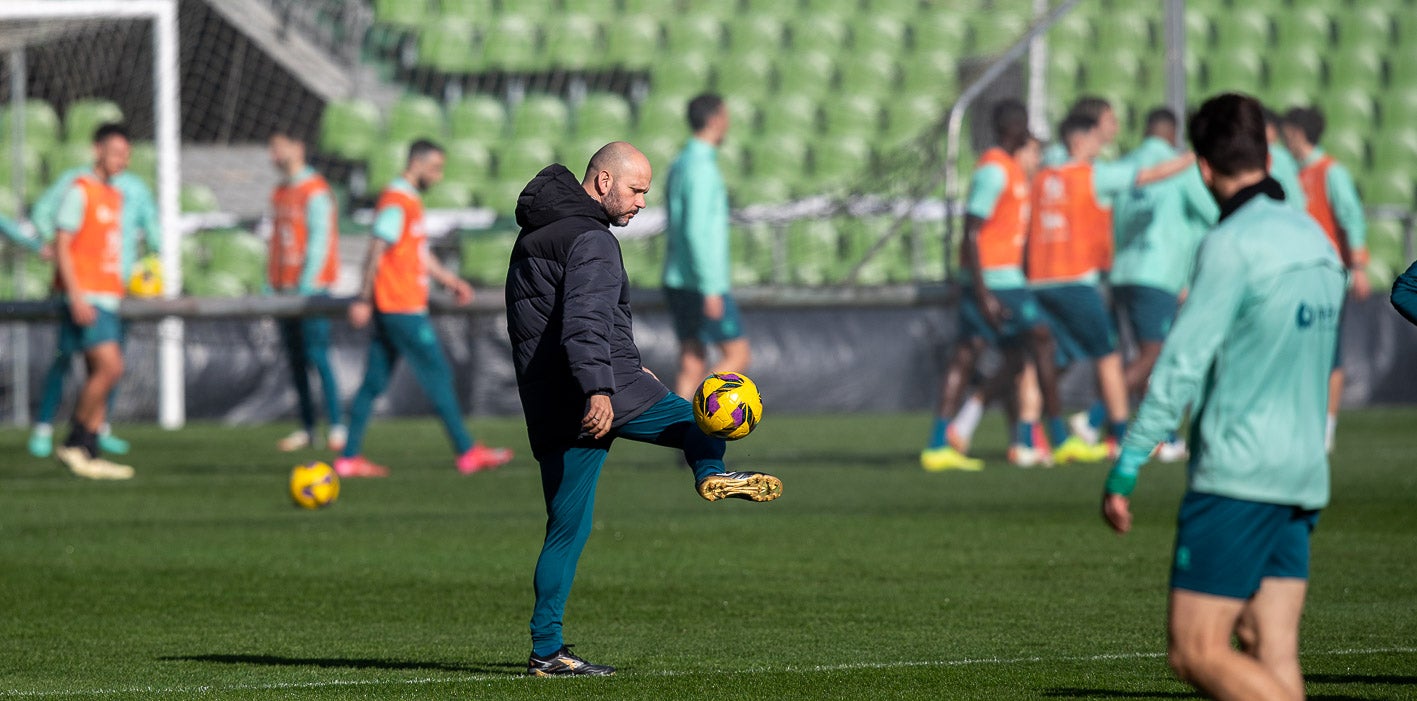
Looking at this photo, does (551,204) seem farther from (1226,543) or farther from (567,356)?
(1226,543)

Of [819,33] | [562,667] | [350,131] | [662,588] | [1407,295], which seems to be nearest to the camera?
[1407,295]

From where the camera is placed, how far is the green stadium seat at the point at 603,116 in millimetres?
22312

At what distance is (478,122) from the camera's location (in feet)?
73.2

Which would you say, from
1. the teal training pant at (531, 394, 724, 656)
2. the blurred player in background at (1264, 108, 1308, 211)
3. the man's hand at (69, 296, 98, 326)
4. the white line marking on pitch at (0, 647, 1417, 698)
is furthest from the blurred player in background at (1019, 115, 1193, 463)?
the teal training pant at (531, 394, 724, 656)

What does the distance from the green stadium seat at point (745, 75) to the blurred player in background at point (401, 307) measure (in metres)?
9.97

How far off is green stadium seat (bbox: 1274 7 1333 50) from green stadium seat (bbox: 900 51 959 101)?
191 inches

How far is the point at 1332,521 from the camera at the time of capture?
10.2 m

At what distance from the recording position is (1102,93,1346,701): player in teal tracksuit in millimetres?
4082

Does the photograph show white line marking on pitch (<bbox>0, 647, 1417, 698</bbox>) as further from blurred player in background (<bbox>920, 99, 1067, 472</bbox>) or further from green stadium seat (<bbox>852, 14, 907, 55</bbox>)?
green stadium seat (<bbox>852, 14, 907, 55</bbox>)

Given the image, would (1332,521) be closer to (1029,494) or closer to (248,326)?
(1029,494)

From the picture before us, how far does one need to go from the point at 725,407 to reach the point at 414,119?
54.4 feet

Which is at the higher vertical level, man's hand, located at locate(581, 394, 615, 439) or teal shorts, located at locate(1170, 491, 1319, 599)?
man's hand, located at locate(581, 394, 615, 439)

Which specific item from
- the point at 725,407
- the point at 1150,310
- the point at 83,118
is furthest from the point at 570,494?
the point at 83,118

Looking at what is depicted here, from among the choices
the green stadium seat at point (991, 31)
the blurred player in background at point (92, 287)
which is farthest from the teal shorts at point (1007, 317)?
the green stadium seat at point (991, 31)
